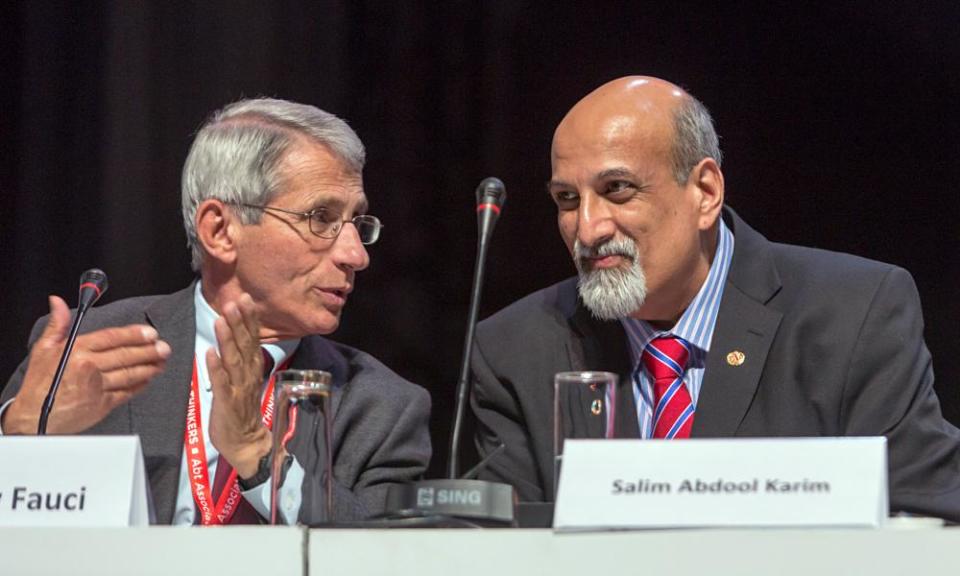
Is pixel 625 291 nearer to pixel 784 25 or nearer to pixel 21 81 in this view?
pixel 784 25

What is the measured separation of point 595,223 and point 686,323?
10.8 inches

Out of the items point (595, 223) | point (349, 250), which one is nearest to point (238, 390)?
point (349, 250)

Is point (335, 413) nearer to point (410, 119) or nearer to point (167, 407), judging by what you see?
point (167, 407)

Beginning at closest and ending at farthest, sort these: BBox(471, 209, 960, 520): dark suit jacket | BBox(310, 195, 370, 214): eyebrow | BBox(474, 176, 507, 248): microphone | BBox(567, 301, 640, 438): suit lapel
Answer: BBox(474, 176, 507, 248): microphone
BBox(471, 209, 960, 520): dark suit jacket
BBox(567, 301, 640, 438): suit lapel
BBox(310, 195, 370, 214): eyebrow

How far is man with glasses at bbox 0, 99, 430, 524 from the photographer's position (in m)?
2.38

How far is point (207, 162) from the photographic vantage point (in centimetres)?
286

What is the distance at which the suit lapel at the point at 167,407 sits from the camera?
7.99 ft

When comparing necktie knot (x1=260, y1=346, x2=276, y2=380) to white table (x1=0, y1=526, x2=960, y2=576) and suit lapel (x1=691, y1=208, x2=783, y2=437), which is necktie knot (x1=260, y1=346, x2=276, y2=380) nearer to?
suit lapel (x1=691, y1=208, x2=783, y2=437)

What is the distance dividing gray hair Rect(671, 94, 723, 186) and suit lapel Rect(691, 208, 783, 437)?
213mm

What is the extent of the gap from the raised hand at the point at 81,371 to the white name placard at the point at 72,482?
1.92 ft

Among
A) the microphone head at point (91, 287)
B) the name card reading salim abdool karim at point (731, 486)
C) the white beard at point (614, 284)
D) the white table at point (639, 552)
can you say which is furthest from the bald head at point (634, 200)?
the white table at point (639, 552)

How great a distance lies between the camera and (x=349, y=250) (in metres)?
2.75

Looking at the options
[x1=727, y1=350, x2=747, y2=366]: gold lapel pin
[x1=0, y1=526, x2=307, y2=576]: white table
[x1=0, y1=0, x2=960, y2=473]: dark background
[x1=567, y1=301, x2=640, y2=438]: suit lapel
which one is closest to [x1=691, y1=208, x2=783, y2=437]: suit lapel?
[x1=727, y1=350, x2=747, y2=366]: gold lapel pin

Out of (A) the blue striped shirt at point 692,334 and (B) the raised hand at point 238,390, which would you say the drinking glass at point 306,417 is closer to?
(B) the raised hand at point 238,390
